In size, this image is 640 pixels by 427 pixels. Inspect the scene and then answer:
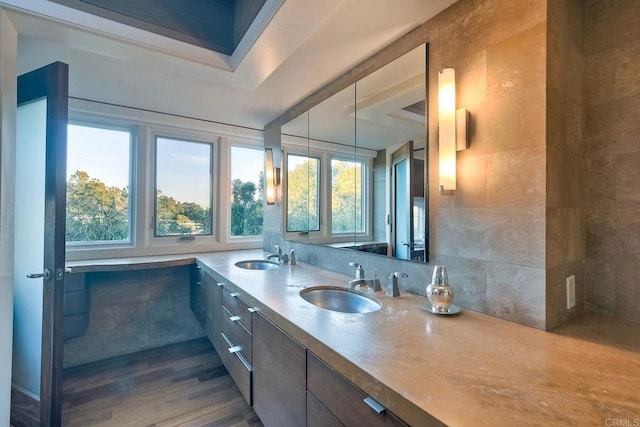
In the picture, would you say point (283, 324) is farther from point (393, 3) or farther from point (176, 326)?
point (176, 326)

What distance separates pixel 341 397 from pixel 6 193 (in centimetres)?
188

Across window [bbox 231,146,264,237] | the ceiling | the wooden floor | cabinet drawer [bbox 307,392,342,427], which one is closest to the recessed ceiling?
the ceiling

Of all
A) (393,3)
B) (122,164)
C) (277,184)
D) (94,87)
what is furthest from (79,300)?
(393,3)

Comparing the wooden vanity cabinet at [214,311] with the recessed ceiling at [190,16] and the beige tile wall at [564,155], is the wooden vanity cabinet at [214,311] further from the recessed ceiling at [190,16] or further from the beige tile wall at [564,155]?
the beige tile wall at [564,155]

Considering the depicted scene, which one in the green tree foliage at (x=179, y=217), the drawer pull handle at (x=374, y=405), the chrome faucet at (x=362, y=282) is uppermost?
the green tree foliage at (x=179, y=217)

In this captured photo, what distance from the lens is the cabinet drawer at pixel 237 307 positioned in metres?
1.62

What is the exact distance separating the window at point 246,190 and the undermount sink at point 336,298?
1987 millimetres

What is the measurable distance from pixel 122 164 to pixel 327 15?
2.51m

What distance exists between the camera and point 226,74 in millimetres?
2000

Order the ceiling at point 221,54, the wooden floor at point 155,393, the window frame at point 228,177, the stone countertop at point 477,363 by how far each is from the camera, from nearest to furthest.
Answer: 1. the stone countertop at point 477,363
2. the ceiling at point 221,54
3. the wooden floor at point 155,393
4. the window frame at point 228,177

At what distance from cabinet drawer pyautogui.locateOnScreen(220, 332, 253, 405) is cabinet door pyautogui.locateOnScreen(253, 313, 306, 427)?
0.29 feet

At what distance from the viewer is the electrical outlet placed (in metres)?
1.12

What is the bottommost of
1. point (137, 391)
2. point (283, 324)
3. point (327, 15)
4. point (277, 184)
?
point (137, 391)

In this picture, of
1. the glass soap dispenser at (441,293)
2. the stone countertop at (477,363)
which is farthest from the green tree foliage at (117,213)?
the glass soap dispenser at (441,293)
